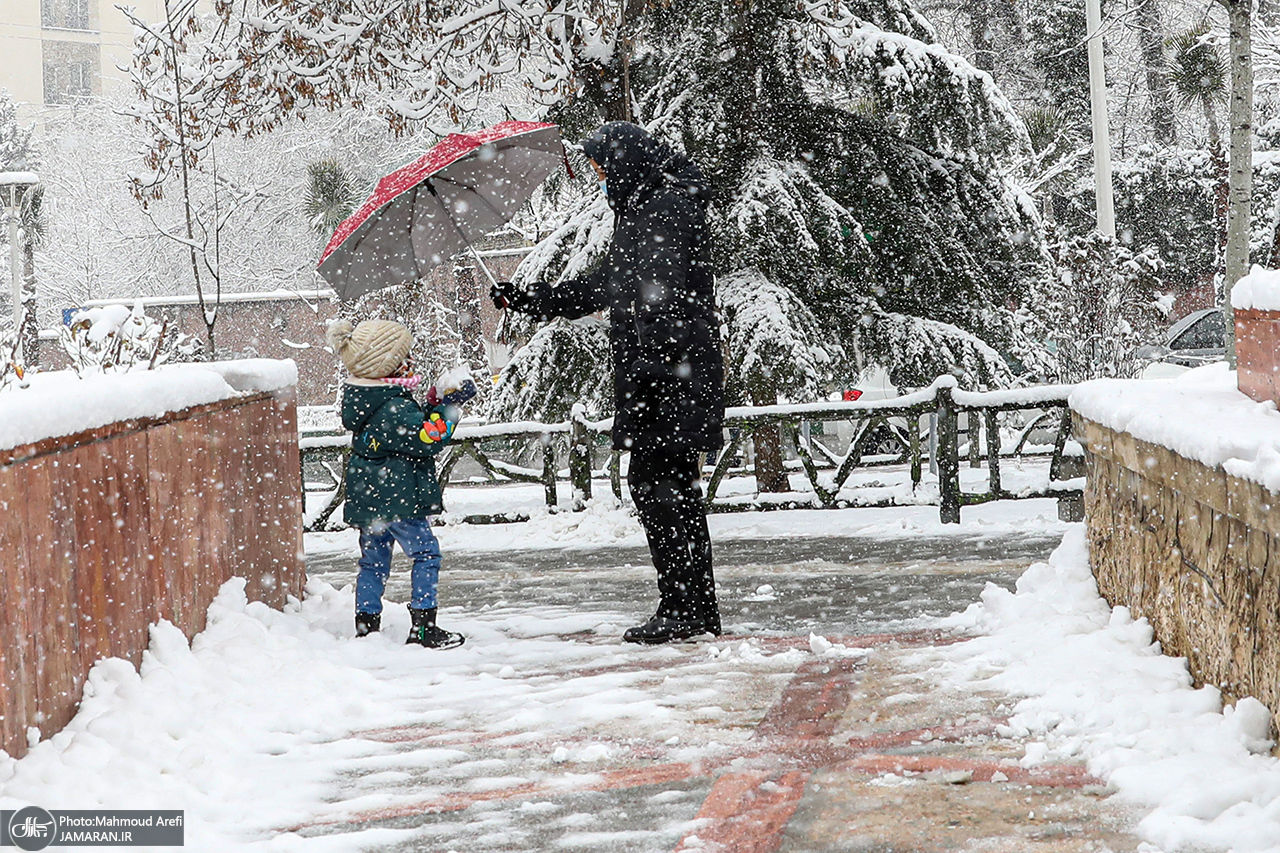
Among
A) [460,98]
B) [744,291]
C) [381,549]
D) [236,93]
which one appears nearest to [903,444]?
Result: [744,291]

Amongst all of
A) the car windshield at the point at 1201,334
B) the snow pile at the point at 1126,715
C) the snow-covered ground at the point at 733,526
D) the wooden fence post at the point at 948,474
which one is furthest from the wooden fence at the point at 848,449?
the car windshield at the point at 1201,334

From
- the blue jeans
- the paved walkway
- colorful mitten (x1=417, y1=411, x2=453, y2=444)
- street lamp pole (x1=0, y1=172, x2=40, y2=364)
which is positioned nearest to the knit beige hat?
colorful mitten (x1=417, y1=411, x2=453, y2=444)

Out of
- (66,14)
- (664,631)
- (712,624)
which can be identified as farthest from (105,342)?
(66,14)

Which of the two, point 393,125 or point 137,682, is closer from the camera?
point 137,682

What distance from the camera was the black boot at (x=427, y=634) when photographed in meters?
6.06

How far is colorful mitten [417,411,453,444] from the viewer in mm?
6016

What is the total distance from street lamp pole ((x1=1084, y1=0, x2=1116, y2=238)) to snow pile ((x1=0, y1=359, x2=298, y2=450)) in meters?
17.0

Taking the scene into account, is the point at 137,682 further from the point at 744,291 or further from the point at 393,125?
the point at 393,125

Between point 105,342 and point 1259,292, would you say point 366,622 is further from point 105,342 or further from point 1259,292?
point 1259,292

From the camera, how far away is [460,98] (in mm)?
13312

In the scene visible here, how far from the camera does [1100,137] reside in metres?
22.0

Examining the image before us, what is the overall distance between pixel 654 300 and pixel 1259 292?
2.38 m

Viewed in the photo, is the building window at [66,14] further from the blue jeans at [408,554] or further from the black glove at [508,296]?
the black glove at [508,296]

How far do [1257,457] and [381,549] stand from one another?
3.86 m
